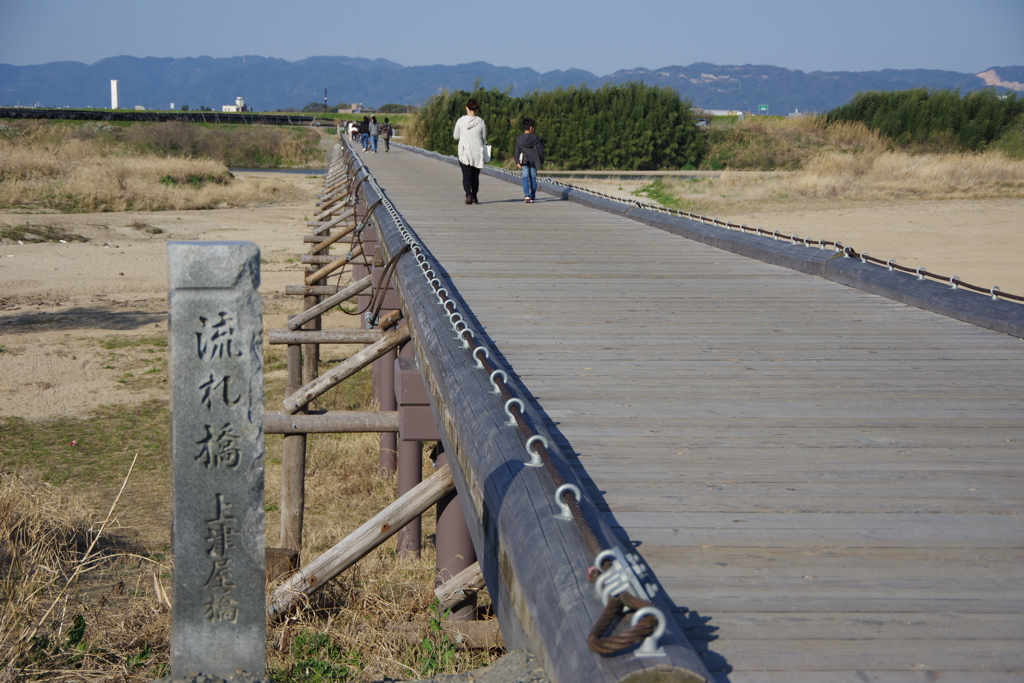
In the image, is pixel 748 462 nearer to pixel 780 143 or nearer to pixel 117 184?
pixel 117 184

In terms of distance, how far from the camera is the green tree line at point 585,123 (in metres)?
37.0

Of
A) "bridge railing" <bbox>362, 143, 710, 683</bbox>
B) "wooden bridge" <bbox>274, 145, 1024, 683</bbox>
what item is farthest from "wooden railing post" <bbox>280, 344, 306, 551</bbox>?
"bridge railing" <bbox>362, 143, 710, 683</bbox>

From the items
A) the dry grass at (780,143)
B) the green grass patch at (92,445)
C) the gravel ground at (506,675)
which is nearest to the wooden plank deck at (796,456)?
the gravel ground at (506,675)

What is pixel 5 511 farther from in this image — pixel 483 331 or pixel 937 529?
pixel 937 529

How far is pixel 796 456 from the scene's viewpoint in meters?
3.30

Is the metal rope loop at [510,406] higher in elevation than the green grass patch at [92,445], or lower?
higher

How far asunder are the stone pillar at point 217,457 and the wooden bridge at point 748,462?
74 centimetres

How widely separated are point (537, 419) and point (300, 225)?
25.2 meters

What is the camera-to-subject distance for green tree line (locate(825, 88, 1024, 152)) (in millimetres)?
33781

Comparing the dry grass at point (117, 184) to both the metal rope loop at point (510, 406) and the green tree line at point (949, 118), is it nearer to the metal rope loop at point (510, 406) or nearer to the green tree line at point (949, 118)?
the green tree line at point (949, 118)

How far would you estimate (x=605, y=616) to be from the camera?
1961mm

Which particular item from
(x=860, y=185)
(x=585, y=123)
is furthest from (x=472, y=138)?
(x=585, y=123)

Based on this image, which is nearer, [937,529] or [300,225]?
[937,529]

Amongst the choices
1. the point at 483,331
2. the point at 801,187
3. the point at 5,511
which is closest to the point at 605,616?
the point at 483,331
